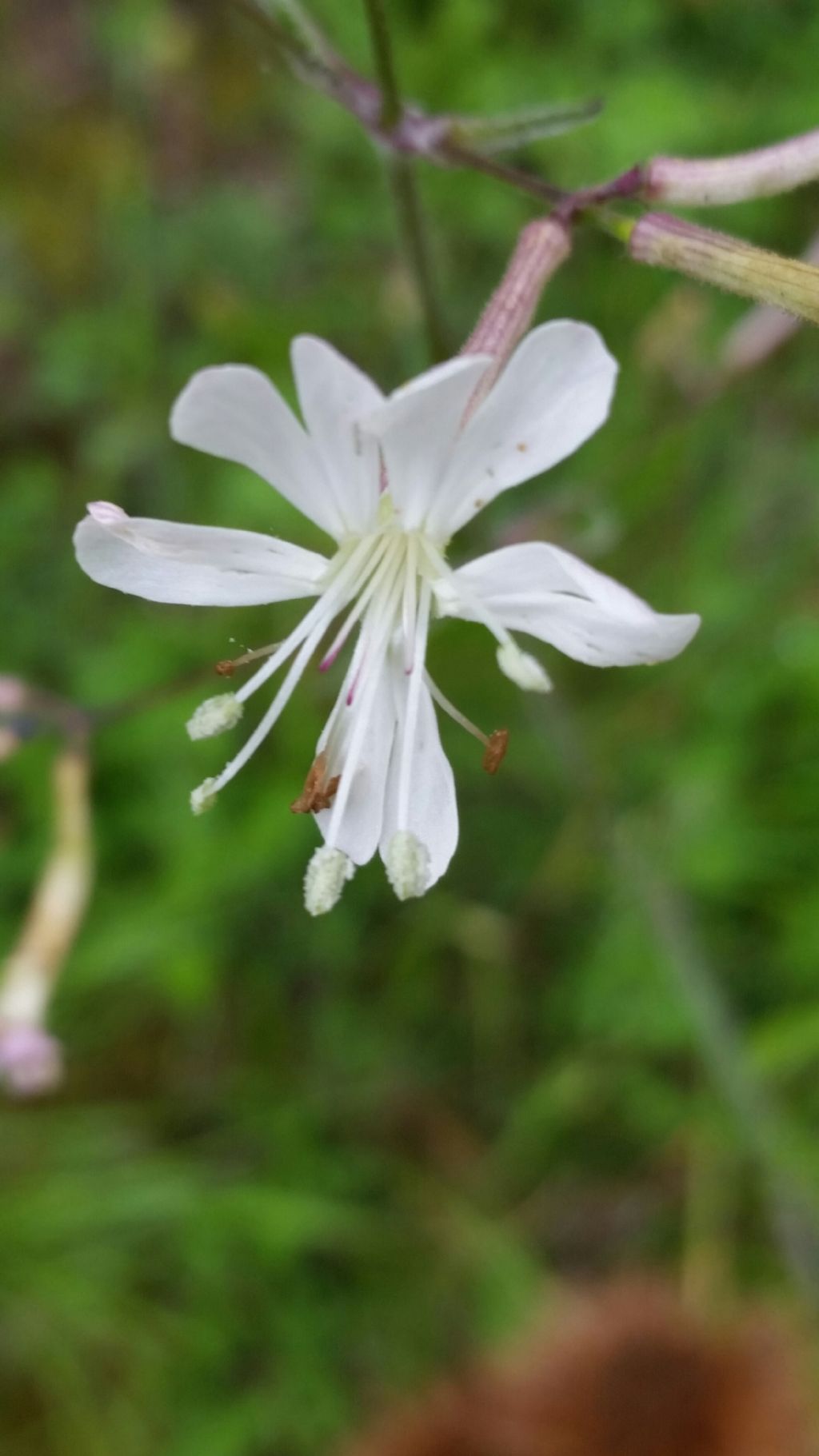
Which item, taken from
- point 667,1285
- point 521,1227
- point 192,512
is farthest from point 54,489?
point 667,1285

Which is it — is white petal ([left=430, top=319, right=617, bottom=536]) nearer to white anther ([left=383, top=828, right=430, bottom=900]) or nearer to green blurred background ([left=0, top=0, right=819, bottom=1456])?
white anther ([left=383, top=828, right=430, bottom=900])

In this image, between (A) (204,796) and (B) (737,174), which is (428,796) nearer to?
(A) (204,796)

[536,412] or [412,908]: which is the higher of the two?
[412,908]

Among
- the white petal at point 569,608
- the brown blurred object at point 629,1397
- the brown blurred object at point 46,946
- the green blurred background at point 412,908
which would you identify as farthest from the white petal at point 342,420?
the brown blurred object at point 629,1397

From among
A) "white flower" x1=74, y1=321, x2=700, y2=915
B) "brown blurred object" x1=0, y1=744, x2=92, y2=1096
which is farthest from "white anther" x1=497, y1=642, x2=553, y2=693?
"brown blurred object" x1=0, y1=744, x2=92, y2=1096

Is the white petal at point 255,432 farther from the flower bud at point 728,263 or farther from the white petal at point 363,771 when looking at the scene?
the flower bud at point 728,263

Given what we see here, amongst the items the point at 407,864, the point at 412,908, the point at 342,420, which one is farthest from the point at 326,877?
the point at 412,908
